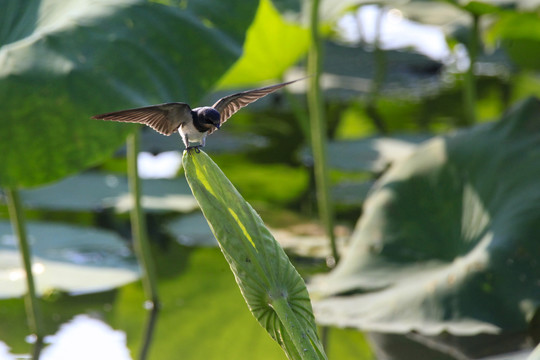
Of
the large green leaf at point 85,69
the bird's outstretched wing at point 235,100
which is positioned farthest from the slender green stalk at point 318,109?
the bird's outstretched wing at point 235,100

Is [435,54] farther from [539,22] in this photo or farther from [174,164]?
[174,164]

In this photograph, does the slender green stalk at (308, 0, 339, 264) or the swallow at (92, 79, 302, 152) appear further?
the slender green stalk at (308, 0, 339, 264)

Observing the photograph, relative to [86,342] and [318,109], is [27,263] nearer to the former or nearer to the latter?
[86,342]

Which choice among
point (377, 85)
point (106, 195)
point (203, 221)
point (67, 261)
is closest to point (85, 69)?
point (67, 261)

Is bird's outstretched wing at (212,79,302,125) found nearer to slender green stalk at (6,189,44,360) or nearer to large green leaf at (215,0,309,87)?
slender green stalk at (6,189,44,360)

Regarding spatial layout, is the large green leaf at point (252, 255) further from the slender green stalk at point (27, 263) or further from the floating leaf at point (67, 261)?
the floating leaf at point (67, 261)

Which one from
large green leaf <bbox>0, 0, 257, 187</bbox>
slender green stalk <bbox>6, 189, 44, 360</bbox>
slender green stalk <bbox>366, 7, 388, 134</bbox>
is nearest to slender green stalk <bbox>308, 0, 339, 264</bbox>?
large green leaf <bbox>0, 0, 257, 187</bbox>
